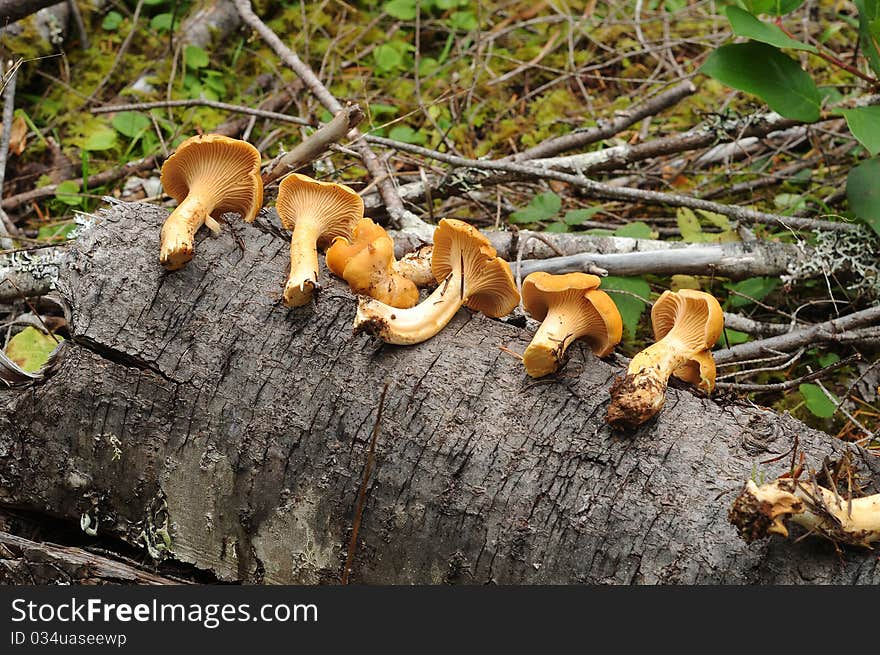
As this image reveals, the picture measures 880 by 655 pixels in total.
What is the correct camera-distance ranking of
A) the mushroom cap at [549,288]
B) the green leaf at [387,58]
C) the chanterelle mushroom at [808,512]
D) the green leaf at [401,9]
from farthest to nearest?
the green leaf at [401,9] → the green leaf at [387,58] → the mushroom cap at [549,288] → the chanterelle mushroom at [808,512]

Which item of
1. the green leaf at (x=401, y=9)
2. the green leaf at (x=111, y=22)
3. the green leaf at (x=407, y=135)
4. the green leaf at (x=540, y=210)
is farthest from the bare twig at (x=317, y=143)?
the green leaf at (x=111, y=22)

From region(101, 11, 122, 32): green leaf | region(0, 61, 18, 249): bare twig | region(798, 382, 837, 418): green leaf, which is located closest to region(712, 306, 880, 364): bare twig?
region(798, 382, 837, 418): green leaf

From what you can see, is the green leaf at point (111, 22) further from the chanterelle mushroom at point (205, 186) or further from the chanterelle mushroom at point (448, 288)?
the chanterelle mushroom at point (448, 288)

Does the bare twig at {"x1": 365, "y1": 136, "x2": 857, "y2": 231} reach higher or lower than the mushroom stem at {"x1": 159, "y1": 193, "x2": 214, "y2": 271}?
lower

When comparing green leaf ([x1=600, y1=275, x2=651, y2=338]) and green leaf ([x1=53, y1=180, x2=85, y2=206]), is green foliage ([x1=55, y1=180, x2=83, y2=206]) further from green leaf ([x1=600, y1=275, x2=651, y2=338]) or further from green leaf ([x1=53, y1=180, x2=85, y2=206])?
green leaf ([x1=600, y1=275, x2=651, y2=338])

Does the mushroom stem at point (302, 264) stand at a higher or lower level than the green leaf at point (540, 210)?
higher

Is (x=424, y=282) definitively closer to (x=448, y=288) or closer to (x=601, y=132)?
(x=448, y=288)

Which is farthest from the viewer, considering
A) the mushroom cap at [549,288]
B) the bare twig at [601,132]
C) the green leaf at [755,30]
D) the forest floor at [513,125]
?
the bare twig at [601,132]
